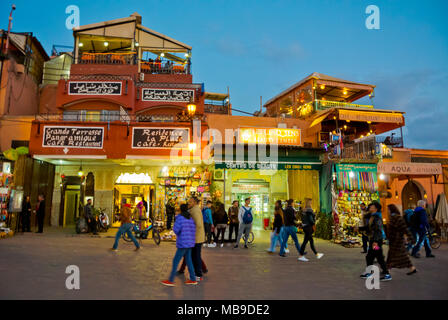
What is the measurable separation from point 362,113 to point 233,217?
1082cm

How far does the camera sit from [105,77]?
18.3 metres

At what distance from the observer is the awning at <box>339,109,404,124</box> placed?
17.8 m

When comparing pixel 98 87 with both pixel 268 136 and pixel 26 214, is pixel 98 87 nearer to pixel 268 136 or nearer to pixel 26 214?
pixel 26 214

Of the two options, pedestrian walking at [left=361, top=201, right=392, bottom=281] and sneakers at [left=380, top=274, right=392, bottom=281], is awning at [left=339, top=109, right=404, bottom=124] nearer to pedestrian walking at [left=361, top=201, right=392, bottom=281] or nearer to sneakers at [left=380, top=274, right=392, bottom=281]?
pedestrian walking at [left=361, top=201, right=392, bottom=281]

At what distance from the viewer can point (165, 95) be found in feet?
61.1

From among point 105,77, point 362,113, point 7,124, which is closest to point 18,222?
point 7,124

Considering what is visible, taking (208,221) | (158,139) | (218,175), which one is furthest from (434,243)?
(158,139)

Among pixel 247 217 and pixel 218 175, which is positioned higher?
pixel 218 175

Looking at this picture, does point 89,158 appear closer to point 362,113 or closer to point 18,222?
point 18,222

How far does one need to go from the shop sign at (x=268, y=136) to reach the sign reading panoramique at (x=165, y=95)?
4310 mm

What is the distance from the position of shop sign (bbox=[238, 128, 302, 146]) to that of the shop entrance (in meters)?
3.83

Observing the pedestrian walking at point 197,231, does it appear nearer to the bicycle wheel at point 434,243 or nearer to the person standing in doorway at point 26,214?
the bicycle wheel at point 434,243

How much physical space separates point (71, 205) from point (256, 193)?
11513 millimetres

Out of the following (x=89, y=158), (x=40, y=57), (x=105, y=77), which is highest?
(x=40, y=57)
